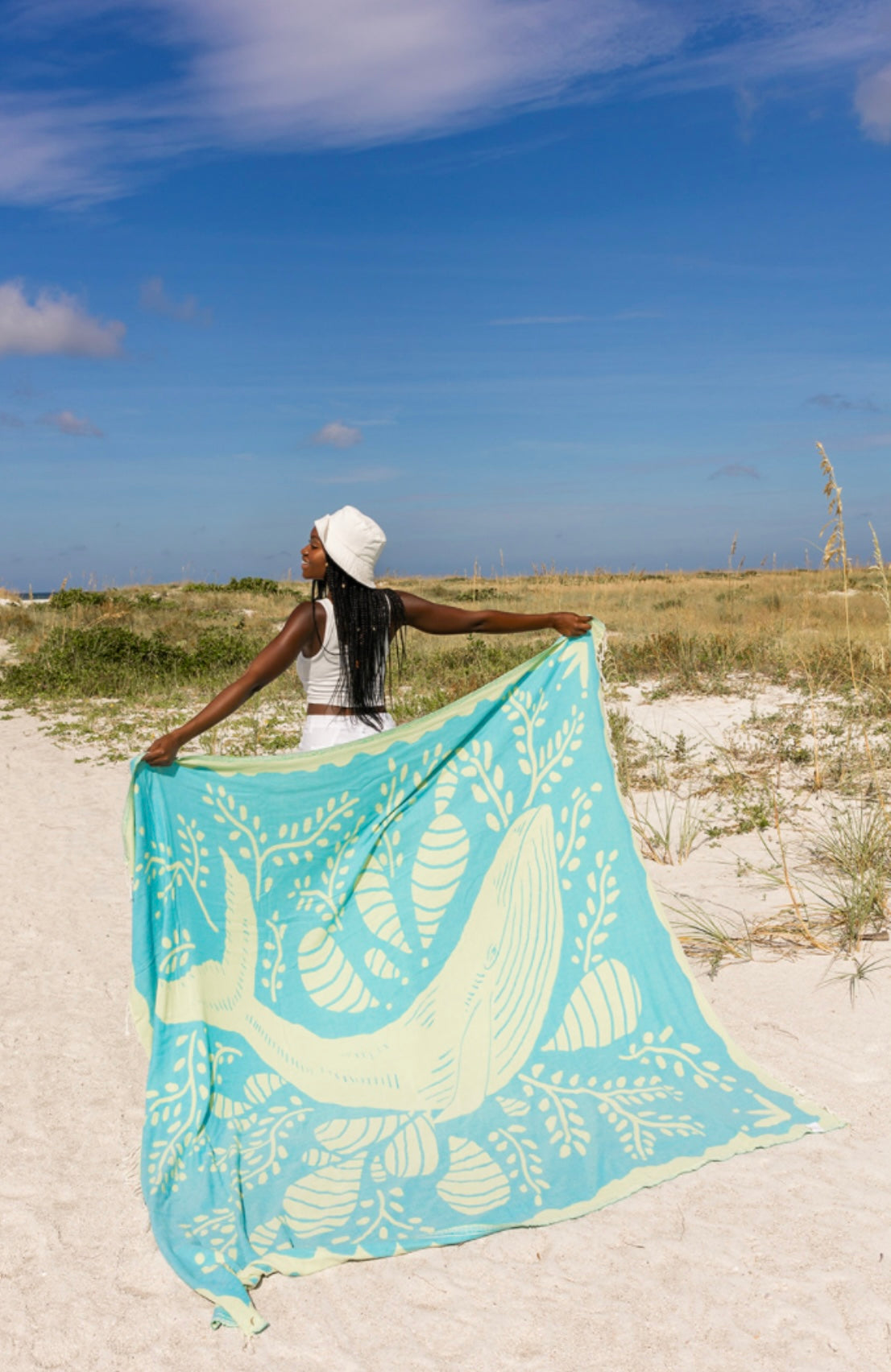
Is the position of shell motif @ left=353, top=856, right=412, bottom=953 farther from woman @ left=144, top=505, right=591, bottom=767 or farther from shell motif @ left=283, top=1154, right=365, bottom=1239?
shell motif @ left=283, top=1154, right=365, bottom=1239

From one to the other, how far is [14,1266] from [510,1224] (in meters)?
1.44

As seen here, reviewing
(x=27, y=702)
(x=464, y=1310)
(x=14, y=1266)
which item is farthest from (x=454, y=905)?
(x=27, y=702)

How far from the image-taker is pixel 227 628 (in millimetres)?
19438

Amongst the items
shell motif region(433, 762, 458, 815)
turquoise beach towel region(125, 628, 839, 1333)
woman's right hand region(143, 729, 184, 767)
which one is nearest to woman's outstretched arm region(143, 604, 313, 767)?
woman's right hand region(143, 729, 184, 767)

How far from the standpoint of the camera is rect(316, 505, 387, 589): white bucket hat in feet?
12.4

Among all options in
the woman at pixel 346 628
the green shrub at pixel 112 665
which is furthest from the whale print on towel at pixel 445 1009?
the green shrub at pixel 112 665

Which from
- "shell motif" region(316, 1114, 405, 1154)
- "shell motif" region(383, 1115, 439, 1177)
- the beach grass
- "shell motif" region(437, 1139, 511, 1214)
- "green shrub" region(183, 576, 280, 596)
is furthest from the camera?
"green shrub" region(183, 576, 280, 596)

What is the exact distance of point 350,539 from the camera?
379cm

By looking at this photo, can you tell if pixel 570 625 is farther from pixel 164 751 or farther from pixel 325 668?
pixel 164 751

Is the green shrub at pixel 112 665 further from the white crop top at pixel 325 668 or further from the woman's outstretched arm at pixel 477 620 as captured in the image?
the woman's outstretched arm at pixel 477 620

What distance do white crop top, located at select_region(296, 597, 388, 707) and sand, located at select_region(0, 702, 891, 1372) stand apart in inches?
67.0

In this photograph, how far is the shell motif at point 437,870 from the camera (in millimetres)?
3791

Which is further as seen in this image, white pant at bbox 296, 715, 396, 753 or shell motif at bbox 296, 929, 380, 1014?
white pant at bbox 296, 715, 396, 753

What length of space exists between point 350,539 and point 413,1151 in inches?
82.5
